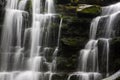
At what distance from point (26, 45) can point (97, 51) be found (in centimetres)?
583

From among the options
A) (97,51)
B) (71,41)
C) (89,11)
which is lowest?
(97,51)

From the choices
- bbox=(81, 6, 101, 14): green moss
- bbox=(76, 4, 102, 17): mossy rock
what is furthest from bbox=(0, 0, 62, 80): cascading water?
bbox=(81, 6, 101, 14): green moss

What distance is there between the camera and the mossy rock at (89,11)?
2479 cm

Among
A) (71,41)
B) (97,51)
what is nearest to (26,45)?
(71,41)

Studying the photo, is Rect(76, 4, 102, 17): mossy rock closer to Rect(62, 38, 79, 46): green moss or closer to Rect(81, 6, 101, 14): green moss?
Rect(81, 6, 101, 14): green moss

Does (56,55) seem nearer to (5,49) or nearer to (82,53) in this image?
(82,53)

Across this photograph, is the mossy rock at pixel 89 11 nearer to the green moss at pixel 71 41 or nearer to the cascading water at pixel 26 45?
the cascading water at pixel 26 45

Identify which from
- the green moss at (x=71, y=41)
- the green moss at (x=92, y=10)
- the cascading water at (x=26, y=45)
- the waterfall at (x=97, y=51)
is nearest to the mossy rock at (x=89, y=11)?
the green moss at (x=92, y=10)

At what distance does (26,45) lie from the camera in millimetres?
23969

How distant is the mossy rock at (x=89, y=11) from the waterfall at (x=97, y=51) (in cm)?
80

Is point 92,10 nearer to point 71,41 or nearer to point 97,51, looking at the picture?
point 71,41

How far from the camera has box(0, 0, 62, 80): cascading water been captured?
73.5 ft

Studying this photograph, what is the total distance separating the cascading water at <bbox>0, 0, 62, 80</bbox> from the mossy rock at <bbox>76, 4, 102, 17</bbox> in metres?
2.18

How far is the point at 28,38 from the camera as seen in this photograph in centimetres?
2423
